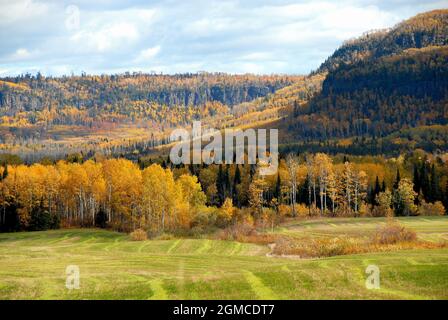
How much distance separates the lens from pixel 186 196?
4528 inches

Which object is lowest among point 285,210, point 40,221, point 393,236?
point 40,221

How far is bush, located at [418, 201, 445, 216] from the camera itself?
11575 cm

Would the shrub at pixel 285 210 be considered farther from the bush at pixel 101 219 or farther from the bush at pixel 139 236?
the bush at pixel 139 236

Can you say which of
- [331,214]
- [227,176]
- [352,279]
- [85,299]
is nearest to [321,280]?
[352,279]

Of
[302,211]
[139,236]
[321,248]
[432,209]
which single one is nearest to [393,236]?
[321,248]

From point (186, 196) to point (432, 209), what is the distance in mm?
50153

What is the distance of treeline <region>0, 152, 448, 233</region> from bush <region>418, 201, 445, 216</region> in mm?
195

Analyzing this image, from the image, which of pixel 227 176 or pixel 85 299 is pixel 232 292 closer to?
pixel 85 299

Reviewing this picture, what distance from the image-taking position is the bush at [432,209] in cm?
11575

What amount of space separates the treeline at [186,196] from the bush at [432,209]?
0.19 meters

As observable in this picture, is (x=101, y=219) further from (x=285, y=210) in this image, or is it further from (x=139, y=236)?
(x=285, y=210)

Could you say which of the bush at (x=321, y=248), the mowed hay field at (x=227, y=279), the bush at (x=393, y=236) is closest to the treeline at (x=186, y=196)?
the bush at (x=321, y=248)

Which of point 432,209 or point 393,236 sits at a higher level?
point 393,236

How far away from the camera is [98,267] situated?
4525cm
